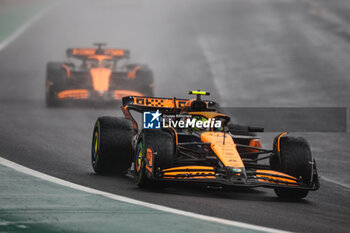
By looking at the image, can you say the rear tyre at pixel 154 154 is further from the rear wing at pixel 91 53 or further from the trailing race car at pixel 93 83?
the rear wing at pixel 91 53

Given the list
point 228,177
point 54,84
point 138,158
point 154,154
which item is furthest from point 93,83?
point 228,177

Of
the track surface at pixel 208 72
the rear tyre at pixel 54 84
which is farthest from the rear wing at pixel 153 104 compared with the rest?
the rear tyre at pixel 54 84

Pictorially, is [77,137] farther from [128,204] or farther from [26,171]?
[128,204]

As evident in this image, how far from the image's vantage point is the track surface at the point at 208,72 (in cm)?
1003

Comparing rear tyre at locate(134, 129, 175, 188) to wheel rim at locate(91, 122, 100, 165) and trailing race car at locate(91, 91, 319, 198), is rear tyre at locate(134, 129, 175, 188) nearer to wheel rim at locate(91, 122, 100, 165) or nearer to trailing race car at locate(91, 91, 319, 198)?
trailing race car at locate(91, 91, 319, 198)

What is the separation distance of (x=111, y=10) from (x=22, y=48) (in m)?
16.1

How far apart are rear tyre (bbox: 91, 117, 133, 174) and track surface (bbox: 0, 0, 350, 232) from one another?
295mm

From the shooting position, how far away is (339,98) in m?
23.8

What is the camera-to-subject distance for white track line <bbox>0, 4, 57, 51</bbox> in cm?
4288

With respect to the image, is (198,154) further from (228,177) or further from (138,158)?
(228,177)

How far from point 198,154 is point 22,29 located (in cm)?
3865

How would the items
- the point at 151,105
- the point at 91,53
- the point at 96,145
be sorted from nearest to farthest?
1. the point at 96,145
2. the point at 151,105
3. the point at 91,53

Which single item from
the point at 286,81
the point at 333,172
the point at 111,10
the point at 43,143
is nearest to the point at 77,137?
the point at 43,143

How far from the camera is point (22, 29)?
47.9m
